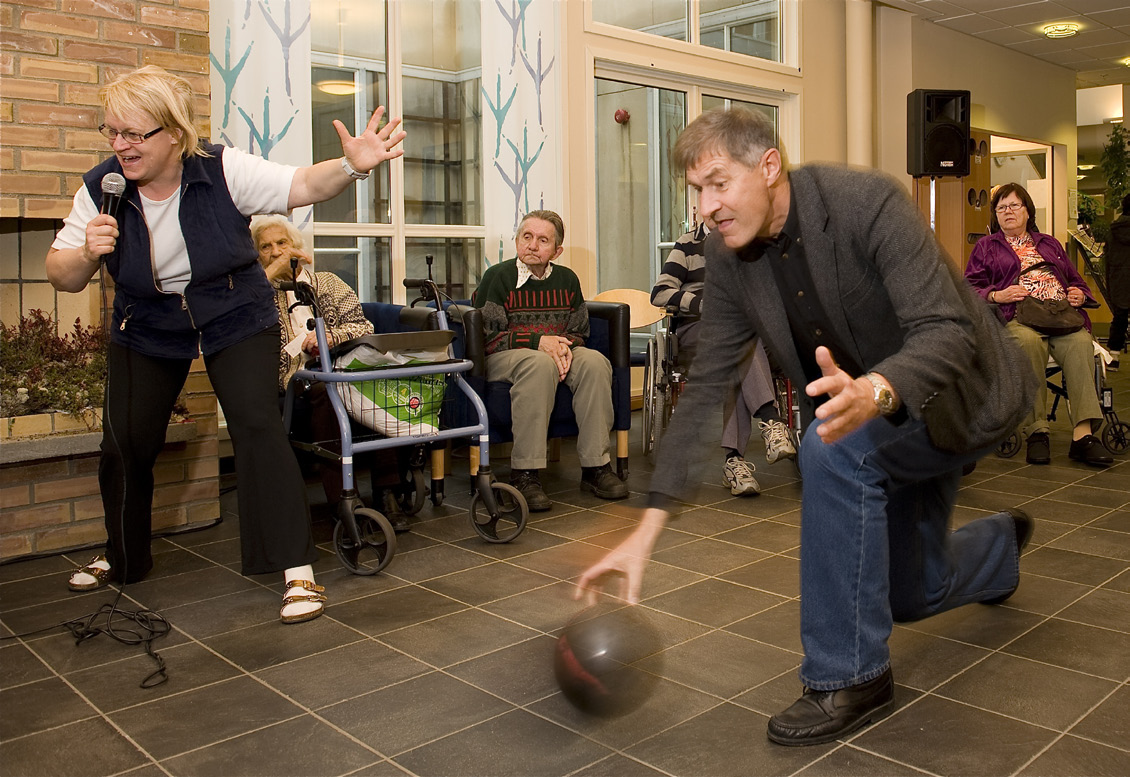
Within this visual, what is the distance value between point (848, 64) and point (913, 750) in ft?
21.6

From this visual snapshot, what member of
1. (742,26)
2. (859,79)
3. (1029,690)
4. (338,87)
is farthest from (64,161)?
(859,79)

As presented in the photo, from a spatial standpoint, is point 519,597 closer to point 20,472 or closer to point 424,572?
point 424,572

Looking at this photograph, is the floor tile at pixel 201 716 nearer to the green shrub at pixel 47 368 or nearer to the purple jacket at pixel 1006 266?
the green shrub at pixel 47 368

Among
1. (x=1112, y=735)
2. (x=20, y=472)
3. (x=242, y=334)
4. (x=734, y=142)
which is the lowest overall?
(x=1112, y=735)

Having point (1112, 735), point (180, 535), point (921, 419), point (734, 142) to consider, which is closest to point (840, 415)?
point (921, 419)

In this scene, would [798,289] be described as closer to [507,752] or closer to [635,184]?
[507,752]

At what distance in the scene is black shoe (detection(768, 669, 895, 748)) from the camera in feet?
5.91

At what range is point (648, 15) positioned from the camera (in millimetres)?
6320

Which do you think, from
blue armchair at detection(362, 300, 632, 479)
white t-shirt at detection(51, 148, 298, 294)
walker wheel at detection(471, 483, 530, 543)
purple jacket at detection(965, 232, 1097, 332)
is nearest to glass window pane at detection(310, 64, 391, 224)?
blue armchair at detection(362, 300, 632, 479)

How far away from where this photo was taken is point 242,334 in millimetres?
2598

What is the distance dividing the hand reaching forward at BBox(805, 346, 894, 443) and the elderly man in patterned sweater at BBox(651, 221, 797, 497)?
88.3 inches

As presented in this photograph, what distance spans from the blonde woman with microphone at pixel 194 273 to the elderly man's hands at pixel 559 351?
56.7 inches

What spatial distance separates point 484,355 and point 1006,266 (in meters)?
2.53

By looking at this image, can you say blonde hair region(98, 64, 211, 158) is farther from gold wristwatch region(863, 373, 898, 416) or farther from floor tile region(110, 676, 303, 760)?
gold wristwatch region(863, 373, 898, 416)
